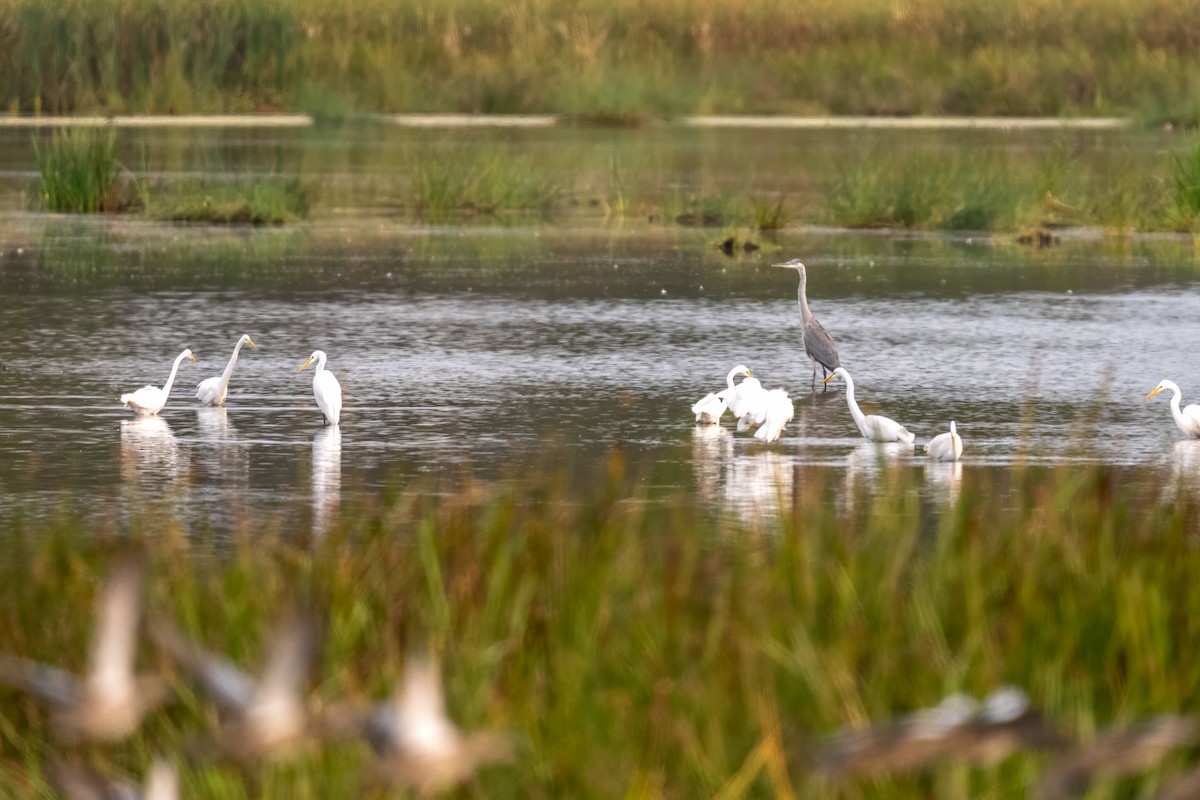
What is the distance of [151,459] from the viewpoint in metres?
9.19

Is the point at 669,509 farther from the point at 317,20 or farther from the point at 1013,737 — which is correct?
the point at 317,20

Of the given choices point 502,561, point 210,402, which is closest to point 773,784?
point 502,561

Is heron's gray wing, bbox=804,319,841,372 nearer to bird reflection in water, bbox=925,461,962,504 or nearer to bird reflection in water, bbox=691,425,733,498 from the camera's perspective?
bird reflection in water, bbox=691,425,733,498

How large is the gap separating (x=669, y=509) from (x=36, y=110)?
29.2 metres

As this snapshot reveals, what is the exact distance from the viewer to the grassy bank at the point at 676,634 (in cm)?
397

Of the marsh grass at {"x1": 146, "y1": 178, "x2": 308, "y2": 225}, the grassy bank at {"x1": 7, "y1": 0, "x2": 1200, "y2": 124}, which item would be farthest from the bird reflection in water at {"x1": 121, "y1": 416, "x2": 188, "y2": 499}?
the grassy bank at {"x1": 7, "y1": 0, "x2": 1200, "y2": 124}

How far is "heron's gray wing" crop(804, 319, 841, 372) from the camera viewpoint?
39.5 feet

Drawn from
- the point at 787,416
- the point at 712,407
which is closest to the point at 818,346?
the point at 712,407

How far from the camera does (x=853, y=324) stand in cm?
1489

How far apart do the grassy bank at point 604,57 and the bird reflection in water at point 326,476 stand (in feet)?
88.4

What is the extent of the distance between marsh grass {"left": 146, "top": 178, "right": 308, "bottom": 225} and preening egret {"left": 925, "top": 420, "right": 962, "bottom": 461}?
1397 centimetres

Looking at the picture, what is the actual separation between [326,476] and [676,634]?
4176mm

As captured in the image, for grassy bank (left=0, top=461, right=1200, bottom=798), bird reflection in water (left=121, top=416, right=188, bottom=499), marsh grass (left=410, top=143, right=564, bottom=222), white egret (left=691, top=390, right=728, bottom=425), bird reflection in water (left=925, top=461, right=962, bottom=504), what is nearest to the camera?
grassy bank (left=0, top=461, right=1200, bottom=798)

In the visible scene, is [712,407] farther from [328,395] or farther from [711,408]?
[328,395]
